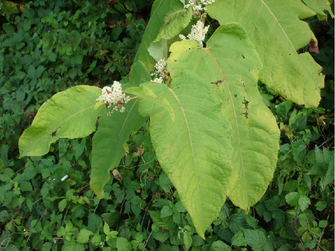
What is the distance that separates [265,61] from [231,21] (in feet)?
0.48

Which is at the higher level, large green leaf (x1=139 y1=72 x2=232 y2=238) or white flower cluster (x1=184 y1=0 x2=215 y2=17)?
white flower cluster (x1=184 y1=0 x2=215 y2=17)

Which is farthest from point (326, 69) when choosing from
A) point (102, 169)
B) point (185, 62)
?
point (102, 169)

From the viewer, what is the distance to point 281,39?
623 mm

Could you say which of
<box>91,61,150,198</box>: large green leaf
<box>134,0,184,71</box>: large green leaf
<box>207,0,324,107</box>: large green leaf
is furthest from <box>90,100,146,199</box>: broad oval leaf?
<box>207,0,324,107</box>: large green leaf

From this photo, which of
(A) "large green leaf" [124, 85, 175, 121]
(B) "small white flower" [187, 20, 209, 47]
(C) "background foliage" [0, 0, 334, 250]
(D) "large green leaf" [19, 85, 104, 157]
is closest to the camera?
(A) "large green leaf" [124, 85, 175, 121]

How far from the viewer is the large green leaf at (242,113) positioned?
533 millimetres

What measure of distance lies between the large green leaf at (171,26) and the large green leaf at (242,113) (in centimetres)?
5

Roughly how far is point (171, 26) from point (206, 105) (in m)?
0.26

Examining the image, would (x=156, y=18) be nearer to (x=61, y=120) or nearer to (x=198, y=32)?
(x=198, y=32)

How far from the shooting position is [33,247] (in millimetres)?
1617

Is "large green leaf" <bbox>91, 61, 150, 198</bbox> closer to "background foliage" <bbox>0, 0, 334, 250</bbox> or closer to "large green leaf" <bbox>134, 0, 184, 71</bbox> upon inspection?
"large green leaf" <bbox>134, 0, 184, 71</bbox>

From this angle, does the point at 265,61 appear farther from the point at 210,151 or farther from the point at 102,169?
the point at 102,169

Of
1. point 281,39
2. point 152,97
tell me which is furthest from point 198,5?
point 152,97

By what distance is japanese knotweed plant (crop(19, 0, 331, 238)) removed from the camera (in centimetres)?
44
